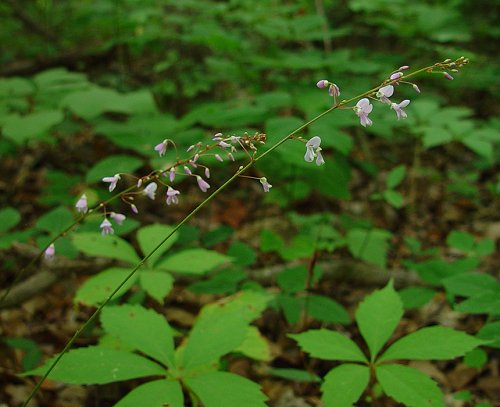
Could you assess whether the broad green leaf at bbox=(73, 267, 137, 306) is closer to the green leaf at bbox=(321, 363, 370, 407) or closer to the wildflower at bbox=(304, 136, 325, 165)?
the green leaf at bbox=(321, 363, 370, 407)

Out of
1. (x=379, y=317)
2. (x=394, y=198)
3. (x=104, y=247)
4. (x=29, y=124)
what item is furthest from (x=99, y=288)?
(x=394, y=198)

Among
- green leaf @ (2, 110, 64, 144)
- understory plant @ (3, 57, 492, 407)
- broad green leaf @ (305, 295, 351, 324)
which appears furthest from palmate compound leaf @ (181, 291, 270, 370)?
green leaf @ (2, 110, 64, 144)

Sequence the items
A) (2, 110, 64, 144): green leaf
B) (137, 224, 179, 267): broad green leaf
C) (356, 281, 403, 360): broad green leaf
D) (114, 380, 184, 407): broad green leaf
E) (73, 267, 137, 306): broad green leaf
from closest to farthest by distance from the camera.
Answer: (114, 380, 184, 407): broad green leaf
(356, 281, 403, 360): broad green leaf
(73, 267, 137, 306): broad green leaf
(137, 224, 179, 267): broad green leaf
(2, 110, 64, 144): green leaf

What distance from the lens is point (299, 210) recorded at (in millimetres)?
3967

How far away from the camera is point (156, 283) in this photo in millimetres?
1896

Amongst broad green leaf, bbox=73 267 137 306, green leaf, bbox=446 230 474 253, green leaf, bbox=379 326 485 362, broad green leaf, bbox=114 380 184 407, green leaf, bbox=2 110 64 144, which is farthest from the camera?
green leaf, bbox=2 110 64 144

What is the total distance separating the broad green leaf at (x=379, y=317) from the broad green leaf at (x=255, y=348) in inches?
18.4

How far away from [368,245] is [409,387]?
5.00ft

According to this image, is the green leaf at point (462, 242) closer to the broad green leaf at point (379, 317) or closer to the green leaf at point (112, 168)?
the broad green leaf at point (379, 317)

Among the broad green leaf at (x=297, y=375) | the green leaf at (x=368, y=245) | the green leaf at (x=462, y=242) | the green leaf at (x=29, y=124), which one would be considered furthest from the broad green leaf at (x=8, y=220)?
the green leaf at (x=462, y=242)

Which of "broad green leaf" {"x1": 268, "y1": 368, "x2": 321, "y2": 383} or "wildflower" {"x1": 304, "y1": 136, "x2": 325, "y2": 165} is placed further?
"broad green leaf" {"x1": 268, "y1": 368, "x2": 321, "y2": 383}

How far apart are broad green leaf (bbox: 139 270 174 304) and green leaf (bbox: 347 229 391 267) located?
4.48 ft

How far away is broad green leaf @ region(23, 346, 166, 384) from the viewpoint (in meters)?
1.42

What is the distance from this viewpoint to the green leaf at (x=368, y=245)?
2.80 meters
